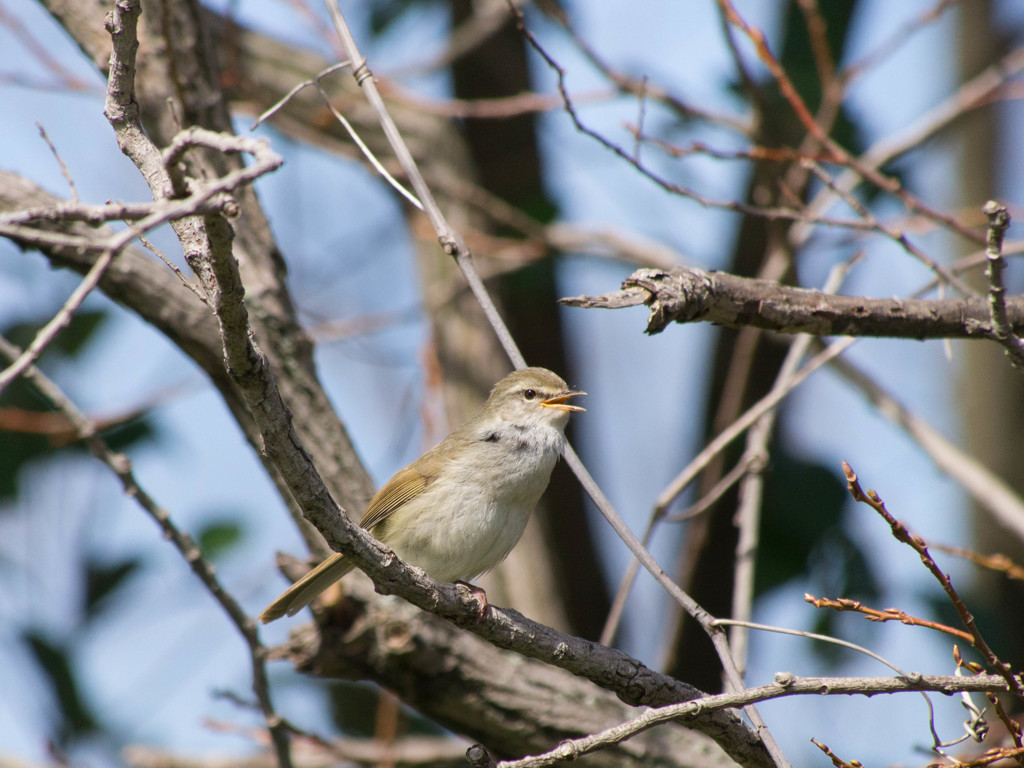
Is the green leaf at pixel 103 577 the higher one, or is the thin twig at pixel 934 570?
the green leaf at pixel 103 577

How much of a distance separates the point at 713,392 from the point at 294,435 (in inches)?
189

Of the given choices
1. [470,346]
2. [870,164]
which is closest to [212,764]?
[470,346]

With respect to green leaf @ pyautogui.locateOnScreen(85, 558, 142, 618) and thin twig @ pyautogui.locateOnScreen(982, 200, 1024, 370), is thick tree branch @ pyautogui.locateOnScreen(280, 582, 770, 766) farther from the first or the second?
thin twig @ pyautogui.locateOnScreen(982, 200, 1024, 370)

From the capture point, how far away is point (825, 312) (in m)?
2.91

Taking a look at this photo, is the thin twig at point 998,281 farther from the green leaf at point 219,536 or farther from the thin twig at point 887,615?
the green leaf at point 219,536

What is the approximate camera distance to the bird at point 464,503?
386 cm

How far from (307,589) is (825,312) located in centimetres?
229

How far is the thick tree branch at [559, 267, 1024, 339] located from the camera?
9.09 ft

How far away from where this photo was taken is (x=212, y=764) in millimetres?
5098

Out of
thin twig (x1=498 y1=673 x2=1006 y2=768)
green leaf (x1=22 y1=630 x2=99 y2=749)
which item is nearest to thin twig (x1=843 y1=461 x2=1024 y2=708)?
thin twig (x1=498 y1=673 x2=1006 y2=768)

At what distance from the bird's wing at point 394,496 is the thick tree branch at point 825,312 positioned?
5.63ft

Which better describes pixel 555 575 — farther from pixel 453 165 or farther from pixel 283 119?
pixel 283 119

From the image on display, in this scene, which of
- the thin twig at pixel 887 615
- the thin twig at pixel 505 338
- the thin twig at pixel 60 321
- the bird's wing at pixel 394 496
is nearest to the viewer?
the thin twig at pixel 60 321

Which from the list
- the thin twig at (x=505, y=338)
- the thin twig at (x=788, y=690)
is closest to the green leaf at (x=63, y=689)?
the thin twig at (x=505, y=338)
